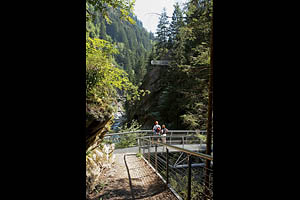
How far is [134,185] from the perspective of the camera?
4418mm

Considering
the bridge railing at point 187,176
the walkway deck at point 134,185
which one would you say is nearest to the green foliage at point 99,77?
the bridge railing at point 187,176

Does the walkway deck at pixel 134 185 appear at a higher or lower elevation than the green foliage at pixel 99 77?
lower

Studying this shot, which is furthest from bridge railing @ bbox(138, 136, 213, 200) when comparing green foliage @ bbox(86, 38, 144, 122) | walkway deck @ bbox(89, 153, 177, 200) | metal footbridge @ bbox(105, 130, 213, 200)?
green foliage @ bbox(86, 38, 144, 122)

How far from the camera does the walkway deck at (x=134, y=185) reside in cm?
377

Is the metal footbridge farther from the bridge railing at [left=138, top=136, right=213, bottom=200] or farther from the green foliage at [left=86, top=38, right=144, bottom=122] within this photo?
the green foliage at [left=86, top=38, right=144, bottom=122]

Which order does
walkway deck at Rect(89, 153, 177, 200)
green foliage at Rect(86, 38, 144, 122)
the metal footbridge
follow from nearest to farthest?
green foliage at Rect(86, 38, 144, 122) < the metal footbridge < walkway deck at Rect(89, 153, 177, 200)

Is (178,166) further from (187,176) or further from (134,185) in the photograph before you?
(187,176)

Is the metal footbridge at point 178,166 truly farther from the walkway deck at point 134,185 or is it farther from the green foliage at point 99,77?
the green foliage at point 99,77

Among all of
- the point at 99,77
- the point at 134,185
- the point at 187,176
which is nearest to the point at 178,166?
the point at 134,185

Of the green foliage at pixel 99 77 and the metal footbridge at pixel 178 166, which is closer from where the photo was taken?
the green foliage at pixel 99 77

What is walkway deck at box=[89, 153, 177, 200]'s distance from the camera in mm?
3773
